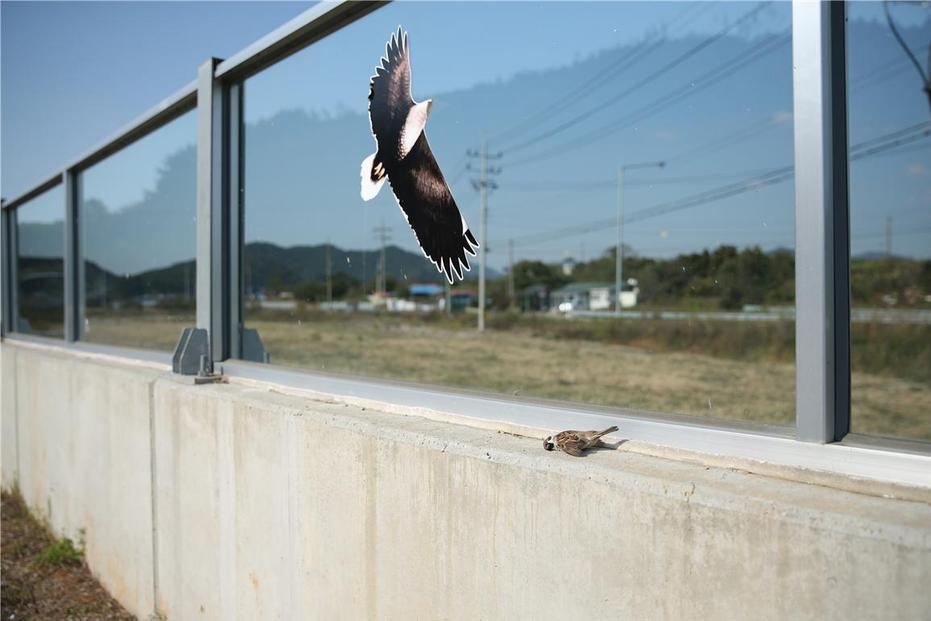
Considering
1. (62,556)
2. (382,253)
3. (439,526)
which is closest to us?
(439,526)

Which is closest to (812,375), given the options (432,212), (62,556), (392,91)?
(432,212)

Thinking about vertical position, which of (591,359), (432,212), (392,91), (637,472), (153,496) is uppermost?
(392,91)

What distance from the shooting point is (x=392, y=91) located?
3.01 m

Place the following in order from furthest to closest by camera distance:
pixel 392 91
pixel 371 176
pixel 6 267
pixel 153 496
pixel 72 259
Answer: pixel 6 267
pixel 72 259
pixel 153 496
pixel 371 176
pixel 392 91

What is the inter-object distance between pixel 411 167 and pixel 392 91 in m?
0.32

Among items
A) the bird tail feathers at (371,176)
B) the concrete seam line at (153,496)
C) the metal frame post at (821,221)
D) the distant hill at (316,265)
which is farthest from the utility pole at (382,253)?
the metal frame post at (821,221)

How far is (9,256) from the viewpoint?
9.24 meters

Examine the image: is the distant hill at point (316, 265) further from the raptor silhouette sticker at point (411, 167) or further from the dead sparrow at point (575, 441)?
the dead sparrow at point (575, 441)

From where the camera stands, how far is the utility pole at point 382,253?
3270 mm

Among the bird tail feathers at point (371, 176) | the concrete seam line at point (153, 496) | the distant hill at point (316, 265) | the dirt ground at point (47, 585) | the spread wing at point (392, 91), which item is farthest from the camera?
the dirt ground at point (47, 585)

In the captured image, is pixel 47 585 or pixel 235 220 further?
pixel 47 585

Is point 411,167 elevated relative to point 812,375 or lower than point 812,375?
elevated

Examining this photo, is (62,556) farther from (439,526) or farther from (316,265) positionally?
(439,526)

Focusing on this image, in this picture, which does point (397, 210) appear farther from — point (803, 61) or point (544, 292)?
point (544, 292)
